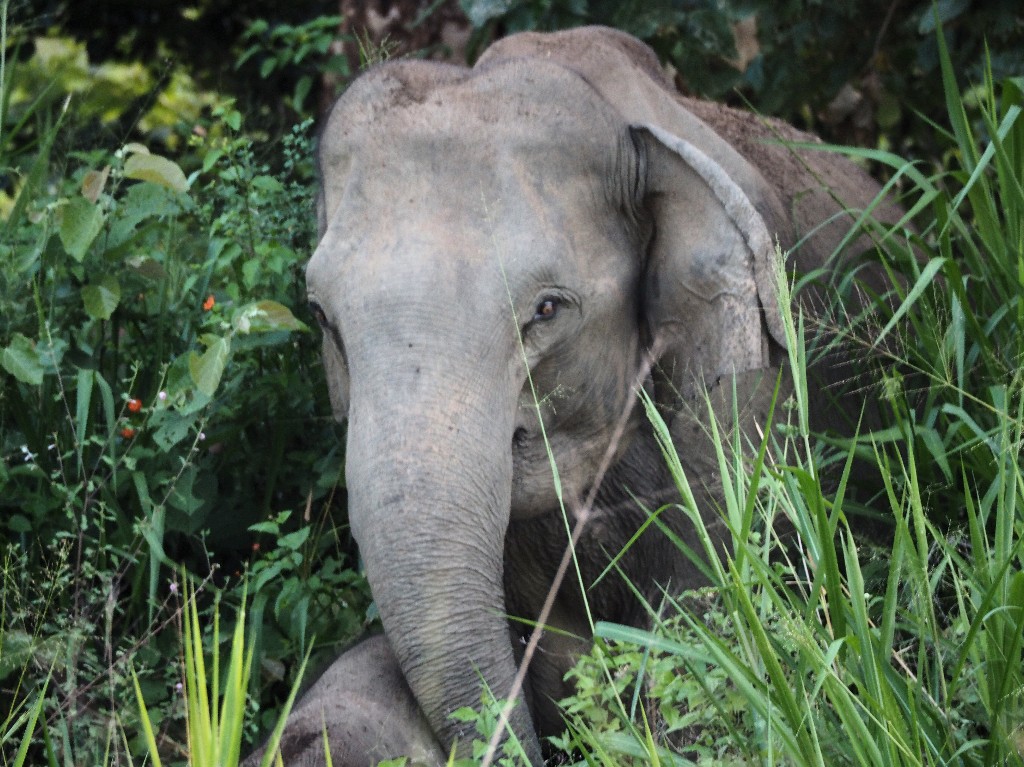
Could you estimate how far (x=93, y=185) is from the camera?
4.17 meters

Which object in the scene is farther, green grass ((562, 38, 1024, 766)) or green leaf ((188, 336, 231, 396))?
green leaf ((188, 336, 231, 396))

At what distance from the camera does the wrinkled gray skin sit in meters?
2.88

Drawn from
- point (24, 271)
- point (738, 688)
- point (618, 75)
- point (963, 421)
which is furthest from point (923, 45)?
point (738, 688)

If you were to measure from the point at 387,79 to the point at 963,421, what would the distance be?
123 centimetres

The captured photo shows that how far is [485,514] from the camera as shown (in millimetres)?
2924

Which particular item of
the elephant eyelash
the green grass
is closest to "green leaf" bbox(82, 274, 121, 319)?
the elephant eyelash

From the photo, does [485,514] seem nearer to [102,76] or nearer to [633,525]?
[633,525]

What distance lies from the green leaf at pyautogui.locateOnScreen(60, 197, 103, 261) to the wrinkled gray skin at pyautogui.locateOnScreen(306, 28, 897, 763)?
0.79 meters

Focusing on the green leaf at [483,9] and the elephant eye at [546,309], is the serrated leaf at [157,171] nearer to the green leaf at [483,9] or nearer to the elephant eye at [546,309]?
the green leaf at [483,9]

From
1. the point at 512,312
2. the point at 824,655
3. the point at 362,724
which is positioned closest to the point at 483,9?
the point at 512,312

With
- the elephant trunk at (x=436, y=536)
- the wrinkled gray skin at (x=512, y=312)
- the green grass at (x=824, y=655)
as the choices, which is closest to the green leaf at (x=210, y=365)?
the wrinkled gray skin at (x=512, y=312)

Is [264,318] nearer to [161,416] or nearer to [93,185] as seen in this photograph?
[161,416]

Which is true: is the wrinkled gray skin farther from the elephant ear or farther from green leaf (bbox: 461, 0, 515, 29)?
green leaf (bbox: 461, 0, 515, 29)

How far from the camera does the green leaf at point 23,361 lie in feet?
12.7
